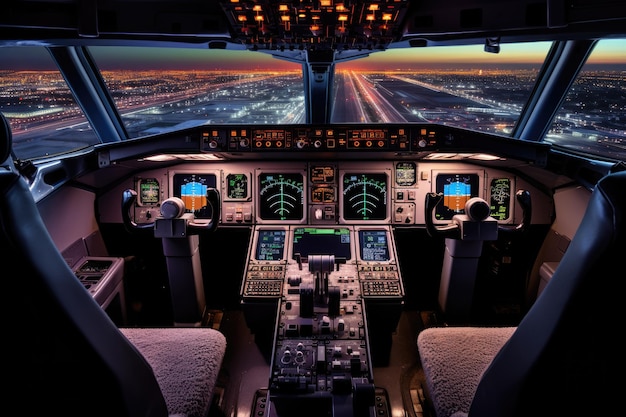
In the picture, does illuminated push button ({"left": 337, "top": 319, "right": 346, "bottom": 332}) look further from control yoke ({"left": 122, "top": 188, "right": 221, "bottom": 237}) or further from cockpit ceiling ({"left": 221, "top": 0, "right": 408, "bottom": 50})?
cockpit ceiling ({"left": 221, "top": 0, "right": 408, "bottom": 50})

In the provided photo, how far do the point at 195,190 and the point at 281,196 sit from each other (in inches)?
24.8

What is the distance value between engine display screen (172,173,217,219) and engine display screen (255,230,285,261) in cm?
42

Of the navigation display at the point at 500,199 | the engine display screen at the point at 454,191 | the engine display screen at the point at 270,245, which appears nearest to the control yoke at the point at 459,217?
the engine display screen at the point at 454,191

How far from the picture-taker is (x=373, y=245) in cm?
320

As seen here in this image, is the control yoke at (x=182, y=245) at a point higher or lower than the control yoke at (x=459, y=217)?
lower

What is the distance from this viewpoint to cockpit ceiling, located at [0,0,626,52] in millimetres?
2127

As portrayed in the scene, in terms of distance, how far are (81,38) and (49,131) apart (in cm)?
95

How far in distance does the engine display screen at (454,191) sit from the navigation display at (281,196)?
3.32 feet

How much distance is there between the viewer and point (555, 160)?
2.82m

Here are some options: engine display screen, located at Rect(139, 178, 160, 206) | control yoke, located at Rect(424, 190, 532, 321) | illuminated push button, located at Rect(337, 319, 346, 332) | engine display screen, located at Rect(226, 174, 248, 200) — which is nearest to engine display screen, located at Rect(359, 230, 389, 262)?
control yoke, located at Rect(424, 190, 532, 321)

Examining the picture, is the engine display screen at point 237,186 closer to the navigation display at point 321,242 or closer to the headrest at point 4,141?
the navigation display at point 321,242

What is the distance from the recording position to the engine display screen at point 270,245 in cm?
313

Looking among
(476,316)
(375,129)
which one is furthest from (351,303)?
(476,316)

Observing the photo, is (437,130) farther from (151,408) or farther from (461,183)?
(151,408)
